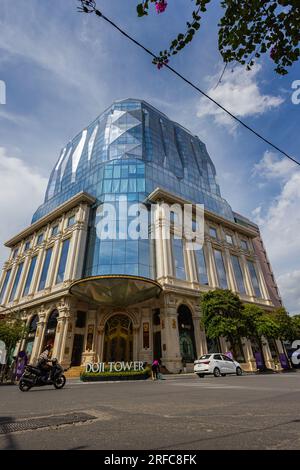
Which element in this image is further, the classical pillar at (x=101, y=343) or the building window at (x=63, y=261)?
the building window at (x=63, y=261)

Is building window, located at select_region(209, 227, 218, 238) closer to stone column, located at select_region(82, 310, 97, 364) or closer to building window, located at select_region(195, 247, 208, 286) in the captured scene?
building window, located at select_region(195, 247, 208, 286)

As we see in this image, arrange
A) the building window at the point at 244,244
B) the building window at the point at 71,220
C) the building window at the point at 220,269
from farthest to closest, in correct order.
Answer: the building window at the point at 244,244 < the building window at the point at 71,220 < the building window at the point at 220,269

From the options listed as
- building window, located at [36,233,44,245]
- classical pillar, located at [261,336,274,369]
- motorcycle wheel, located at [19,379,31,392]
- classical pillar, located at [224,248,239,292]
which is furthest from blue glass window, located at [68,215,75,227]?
classical pillar, located at [261,336,274,369]

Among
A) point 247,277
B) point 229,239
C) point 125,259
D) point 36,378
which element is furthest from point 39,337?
point 229,239

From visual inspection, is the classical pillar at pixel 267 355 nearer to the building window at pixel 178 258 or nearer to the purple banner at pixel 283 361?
the purple banner at pixel 283 361

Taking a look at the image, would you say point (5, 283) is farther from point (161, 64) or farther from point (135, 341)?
point (161, 64)

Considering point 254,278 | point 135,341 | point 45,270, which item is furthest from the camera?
point 254,278

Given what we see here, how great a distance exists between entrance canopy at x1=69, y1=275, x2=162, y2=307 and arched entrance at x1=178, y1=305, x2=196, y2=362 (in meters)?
3.57

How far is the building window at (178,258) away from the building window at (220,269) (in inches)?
234

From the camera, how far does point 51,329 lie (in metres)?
26.4

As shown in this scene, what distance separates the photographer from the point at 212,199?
Answer: 41.6 m

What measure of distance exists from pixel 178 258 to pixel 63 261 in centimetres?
1259

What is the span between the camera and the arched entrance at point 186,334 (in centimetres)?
2450

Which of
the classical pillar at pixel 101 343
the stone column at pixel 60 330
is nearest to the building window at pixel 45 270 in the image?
the stone column at pixel 60 330
